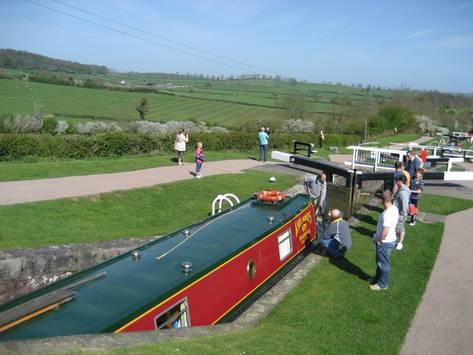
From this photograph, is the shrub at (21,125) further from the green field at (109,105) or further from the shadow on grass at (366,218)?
the green field at (109,105)

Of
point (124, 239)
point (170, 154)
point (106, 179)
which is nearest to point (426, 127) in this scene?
point (170, 154)

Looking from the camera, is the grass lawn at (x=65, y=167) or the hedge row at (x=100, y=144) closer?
Answer: the grass lawn at (x=65, y=167)

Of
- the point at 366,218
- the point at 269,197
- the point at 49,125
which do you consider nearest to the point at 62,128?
the point at 49,125

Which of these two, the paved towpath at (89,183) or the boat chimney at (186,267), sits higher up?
the boat chimney at (186,267)

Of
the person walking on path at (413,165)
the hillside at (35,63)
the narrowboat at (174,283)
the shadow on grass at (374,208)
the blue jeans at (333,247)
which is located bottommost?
the shadow on grass at (374,208)

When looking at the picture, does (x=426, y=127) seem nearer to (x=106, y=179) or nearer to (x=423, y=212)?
(x=423, y=212)

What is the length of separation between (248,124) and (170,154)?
42.8 feet

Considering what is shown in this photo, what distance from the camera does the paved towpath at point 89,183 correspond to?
33.2 ft

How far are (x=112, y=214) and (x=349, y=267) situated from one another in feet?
17.0

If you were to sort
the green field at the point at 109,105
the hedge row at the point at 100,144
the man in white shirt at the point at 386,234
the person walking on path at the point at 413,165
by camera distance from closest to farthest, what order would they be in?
the man in white shirt at the point at 386,234, the person walking on path at the point at 413,165, the hedge row at the point at 100,144, the green field at the point at 109,105

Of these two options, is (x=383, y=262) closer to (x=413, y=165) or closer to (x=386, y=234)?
(x=386, y=234)

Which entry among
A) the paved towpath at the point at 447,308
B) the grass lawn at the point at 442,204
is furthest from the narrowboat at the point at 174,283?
the grass lawn at the point at 442,204

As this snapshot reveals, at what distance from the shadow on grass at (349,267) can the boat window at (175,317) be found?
320 cm

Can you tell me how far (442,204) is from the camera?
1273cm
